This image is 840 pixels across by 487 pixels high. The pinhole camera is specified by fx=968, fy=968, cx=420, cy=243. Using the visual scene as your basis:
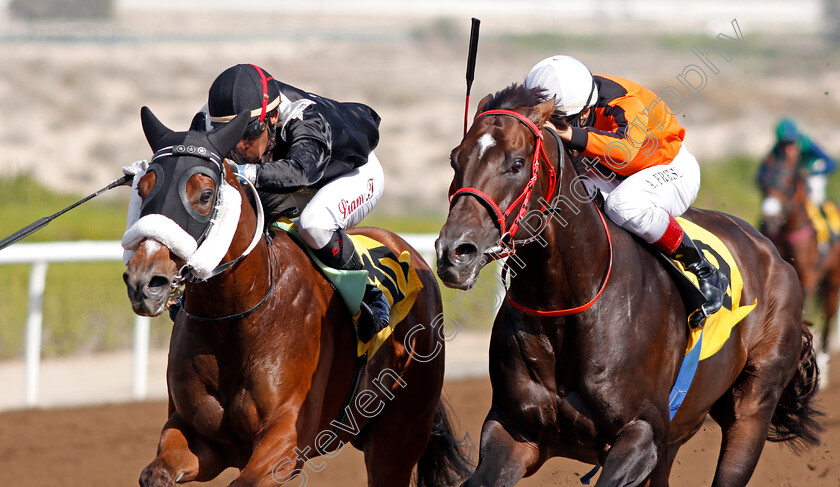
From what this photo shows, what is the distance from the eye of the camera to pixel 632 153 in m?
3.57

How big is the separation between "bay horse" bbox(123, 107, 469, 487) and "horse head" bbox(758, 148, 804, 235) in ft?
19.5

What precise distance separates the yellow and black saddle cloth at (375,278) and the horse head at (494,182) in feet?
2.95

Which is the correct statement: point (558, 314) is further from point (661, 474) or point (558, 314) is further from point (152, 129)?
point (152, 129)

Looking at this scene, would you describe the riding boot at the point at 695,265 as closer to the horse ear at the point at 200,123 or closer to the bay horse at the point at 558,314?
the bay horse at the point at 558,314

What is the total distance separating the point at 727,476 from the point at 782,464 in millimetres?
2169

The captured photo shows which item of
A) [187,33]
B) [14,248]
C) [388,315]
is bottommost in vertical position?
[187,33]

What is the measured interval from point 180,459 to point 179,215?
90 cm

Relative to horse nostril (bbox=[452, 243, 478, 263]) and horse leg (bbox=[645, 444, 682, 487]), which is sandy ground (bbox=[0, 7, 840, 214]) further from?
horse nostril (bbox=[452, 243, 478, 263])

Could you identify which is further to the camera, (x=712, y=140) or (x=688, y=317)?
(x=712, y=140)

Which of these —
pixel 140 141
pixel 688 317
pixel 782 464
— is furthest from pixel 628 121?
pixel 140 141

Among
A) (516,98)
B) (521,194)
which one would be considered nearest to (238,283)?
(521,194)

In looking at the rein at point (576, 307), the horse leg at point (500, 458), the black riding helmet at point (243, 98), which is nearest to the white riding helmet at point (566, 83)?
the rein at point (576, 307)

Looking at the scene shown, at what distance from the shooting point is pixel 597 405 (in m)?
3.32

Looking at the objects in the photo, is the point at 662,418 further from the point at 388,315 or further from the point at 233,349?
the point at 233,349
